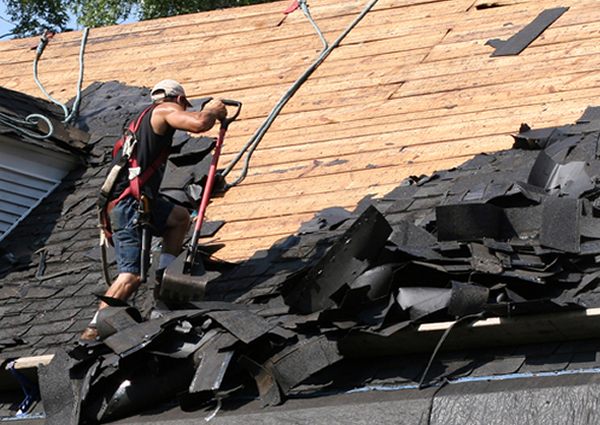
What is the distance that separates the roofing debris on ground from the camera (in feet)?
12.5

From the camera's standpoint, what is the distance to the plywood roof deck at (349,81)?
5684 mm

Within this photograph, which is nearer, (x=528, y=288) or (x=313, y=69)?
(x=528, y=288)

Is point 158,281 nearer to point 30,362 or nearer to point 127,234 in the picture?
point 127,234

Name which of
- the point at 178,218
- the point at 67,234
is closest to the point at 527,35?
the point at 178,218

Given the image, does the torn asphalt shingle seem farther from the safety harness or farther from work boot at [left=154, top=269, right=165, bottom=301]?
the safety harness

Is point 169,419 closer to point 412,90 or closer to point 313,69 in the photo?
point 412,90

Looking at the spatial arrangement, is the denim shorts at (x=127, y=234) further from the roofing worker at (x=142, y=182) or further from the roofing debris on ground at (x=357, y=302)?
the roofing debris on ground at (x=357, y=302)

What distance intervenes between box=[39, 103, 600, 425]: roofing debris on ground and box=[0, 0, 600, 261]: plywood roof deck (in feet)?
3.09

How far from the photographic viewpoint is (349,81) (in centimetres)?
711

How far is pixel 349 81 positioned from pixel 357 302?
3.56 m

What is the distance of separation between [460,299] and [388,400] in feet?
1.92

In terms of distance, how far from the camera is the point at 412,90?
6621 mm

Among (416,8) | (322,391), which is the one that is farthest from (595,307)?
(416,8)

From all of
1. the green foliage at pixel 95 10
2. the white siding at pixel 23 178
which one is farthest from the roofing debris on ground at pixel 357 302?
the green foliage at pixel 95 10
